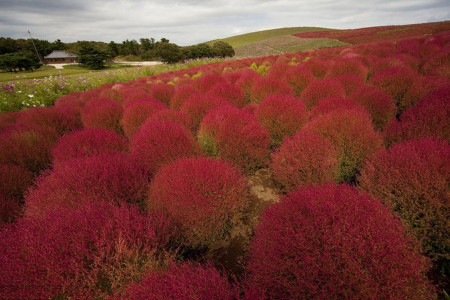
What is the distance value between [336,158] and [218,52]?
127 ft

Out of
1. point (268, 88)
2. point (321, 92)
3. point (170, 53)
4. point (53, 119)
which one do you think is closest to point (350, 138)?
point (321, 92)

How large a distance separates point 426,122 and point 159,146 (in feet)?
12.3

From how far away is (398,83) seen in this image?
4973 mm

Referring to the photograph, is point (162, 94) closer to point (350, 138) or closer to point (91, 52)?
point (350, 138)

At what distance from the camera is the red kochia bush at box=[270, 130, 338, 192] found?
2.56m

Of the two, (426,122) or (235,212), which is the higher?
(426,122)

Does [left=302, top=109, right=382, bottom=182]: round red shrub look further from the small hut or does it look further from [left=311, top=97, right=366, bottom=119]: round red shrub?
the small hut

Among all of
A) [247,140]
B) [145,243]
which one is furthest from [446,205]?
[145,243]

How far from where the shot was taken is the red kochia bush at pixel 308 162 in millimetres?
2562

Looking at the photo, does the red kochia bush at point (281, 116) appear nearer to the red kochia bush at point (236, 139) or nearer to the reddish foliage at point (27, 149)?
the red kochia bush at point (236, 139)

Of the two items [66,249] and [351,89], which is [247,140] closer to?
[66,249]

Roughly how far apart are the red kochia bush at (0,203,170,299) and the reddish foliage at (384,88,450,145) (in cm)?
354

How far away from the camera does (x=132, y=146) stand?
10.2ft

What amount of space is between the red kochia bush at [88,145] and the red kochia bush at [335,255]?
2.57 metres
